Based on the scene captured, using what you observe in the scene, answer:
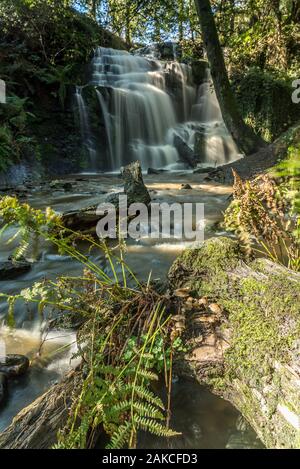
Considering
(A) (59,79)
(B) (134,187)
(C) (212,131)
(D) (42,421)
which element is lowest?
(D) (42,421)

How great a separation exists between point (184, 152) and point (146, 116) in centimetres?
256

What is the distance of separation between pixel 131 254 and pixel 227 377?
2.95m

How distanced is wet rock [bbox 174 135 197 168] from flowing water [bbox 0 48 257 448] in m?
0.22

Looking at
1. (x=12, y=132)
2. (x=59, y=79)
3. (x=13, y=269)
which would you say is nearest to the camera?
(x=13, y=269)

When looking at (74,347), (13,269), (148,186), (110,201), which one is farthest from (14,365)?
(148,186)

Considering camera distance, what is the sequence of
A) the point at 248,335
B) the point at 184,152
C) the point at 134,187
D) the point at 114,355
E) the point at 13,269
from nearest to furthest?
the point at 248,335
the point at 114,355
the point at 13,269
the point at 134,187
the point at 184,152

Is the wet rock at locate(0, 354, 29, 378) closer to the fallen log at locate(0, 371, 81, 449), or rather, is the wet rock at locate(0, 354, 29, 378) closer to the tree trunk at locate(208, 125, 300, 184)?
the fallen log at locate(0, 371, 81, 449)

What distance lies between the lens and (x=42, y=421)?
1.74 metres

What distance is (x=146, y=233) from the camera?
5590mm

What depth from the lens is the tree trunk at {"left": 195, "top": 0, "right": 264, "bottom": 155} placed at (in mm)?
8305

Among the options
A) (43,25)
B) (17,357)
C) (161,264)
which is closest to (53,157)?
(43,25)

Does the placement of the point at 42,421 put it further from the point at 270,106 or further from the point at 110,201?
the point at 270,106

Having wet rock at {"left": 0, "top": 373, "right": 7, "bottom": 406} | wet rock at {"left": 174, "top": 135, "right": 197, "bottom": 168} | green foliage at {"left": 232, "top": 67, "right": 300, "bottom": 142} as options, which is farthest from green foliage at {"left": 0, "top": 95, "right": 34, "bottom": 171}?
wet rock at {"left": 0, "top": 373, "right": 7, "bottom": 406}
